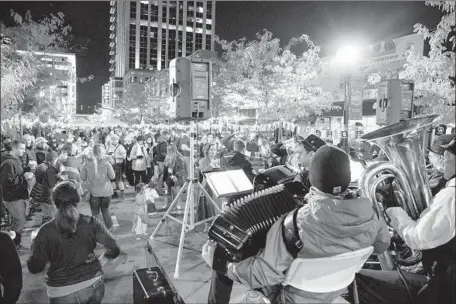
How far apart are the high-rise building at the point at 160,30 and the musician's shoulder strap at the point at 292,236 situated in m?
118

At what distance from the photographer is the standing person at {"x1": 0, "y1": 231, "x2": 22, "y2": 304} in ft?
8.34

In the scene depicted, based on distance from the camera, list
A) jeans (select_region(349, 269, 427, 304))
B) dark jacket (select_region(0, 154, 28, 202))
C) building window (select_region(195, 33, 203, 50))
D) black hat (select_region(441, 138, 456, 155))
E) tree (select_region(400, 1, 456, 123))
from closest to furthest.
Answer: black hat (select_region(441, 138, 456, 155))
jeans (select_region(349, 269, 427, 304))
dark jacket (select_region(0, 154, 28, 202))
tree (select_region(400, 1, 456, 123))
building window (select_region(195, 33, 203, 50))

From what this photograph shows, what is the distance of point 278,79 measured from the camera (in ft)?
69.9

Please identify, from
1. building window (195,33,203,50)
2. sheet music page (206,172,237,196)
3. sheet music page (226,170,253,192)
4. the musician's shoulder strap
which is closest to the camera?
the musician's shoulder strap

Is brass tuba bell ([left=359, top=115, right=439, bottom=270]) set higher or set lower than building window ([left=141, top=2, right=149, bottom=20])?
lower

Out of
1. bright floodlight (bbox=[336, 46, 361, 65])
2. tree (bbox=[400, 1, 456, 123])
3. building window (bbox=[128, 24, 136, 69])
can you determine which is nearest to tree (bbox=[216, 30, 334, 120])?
tree (bbox=[400, 1, 456, 123])

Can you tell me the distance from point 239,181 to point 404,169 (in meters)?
2.17

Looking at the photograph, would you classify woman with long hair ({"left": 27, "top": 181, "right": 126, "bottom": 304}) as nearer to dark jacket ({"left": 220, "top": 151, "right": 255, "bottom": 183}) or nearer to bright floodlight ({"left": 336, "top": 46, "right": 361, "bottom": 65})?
dark jacket ({"left": 220, "top": 151, "right": 255, "bottom": 183})

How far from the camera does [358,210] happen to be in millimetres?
2041

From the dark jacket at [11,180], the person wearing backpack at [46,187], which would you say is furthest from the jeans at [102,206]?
the dark jacket at [11,180]

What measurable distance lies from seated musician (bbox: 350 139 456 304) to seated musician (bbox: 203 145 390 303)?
0.68 m

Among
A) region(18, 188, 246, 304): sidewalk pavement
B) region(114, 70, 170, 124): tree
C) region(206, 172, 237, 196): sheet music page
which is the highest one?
region(114, 70, 170, 124): tree

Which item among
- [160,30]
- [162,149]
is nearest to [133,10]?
[160,30]

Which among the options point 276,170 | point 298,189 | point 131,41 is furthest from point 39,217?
point 131,41
